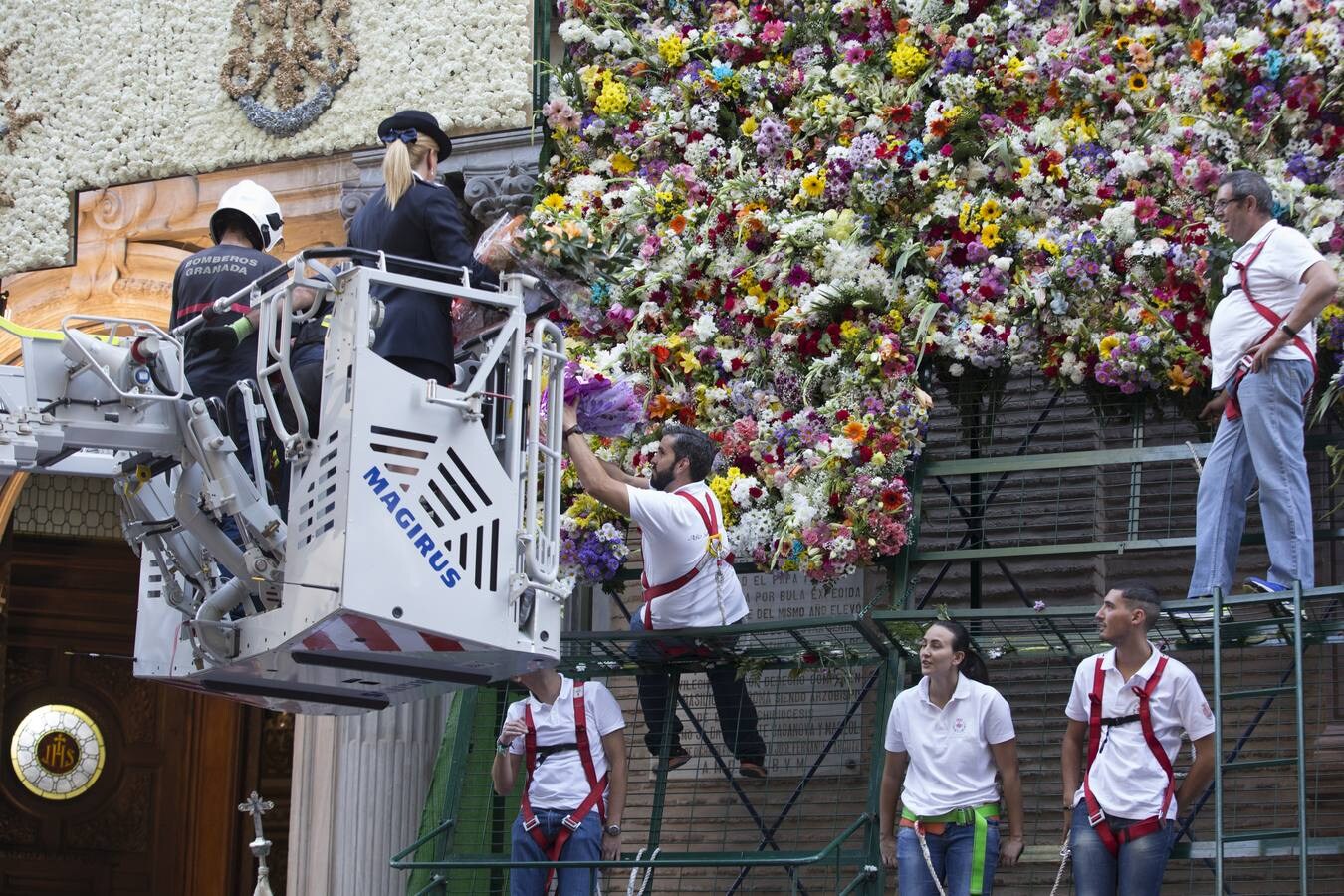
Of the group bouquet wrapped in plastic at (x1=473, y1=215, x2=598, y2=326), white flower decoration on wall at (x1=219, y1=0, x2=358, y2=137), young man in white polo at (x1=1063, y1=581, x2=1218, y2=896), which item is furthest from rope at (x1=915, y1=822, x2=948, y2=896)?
white flower decoration on wall at (x1=219, y1=0, x2=358, y2=137)

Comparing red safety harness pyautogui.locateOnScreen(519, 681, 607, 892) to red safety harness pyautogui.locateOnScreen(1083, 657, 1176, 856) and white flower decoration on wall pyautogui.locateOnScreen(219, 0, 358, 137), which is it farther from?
white flower decoration on wall pyautogui.locateOnScreen(219, 0, 358, 137)

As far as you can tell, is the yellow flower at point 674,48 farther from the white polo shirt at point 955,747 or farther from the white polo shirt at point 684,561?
the white polo shirt at point 955,747

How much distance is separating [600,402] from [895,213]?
2372mm

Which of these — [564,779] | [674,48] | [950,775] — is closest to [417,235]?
[564,779]

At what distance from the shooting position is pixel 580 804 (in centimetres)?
1041

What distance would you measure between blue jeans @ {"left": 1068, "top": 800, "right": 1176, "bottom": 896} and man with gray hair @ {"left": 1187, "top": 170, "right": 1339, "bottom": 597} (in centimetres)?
135

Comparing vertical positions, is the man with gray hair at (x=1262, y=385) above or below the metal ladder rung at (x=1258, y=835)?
above

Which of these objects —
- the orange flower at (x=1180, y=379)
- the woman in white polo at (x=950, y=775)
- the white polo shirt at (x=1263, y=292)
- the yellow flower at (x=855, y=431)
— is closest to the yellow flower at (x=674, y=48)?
the yellow flower at (x=855, y=431)

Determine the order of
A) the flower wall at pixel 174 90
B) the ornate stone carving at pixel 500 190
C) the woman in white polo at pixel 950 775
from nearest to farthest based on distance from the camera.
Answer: the woman in white polo at pixel 950 775 → the ornate stone carving at pixel 500 190 → the flower wall at pixel 174 90

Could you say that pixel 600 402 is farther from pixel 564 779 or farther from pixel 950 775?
pixel 950 775

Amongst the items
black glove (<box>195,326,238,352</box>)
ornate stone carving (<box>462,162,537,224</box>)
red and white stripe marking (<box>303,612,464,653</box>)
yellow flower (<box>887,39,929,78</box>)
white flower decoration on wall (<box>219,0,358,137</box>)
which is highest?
white flower decoration on wall (<box>219,0,358,137</box>)

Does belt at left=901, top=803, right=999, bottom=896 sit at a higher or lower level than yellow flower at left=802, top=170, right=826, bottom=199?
lower

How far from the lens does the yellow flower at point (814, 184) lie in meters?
12.3

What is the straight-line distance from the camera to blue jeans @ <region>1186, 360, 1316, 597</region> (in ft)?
33.4
